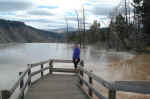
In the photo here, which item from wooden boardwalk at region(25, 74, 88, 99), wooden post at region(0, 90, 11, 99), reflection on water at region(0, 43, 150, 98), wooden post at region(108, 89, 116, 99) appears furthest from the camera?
reflection on water at region(0, 43, 150, 98)

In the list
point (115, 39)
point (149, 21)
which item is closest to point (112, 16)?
point (115, 39)

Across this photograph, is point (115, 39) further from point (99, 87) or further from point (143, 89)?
point (143, 89)

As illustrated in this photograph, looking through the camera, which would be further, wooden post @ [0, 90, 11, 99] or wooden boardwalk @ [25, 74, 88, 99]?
wooden boardwalk @ [25, 74, 88, 99]

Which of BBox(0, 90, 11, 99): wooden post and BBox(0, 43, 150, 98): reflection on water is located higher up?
BBox(0, 90, 11, 99): wooden post

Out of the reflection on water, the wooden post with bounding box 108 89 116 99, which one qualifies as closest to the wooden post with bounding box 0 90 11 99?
the wooden post with bounding box 108 89 116 99

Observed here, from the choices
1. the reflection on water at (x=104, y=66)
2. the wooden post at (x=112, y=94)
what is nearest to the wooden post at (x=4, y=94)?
the wooden post at (x=112, y=94)

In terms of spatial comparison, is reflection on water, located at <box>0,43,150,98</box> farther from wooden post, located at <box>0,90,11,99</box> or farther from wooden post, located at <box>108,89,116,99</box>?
wooden post, located at <box>108,89,116,99</box>

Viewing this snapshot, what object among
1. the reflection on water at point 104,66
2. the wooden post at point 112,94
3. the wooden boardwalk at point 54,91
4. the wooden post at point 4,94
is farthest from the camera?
the reflection on water at point 104,66

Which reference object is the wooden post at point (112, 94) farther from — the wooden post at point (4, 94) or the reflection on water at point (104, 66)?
the reflection on water at point (104, 66)

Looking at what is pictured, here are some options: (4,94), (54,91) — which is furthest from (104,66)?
(4,94)

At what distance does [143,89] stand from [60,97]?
3334 mm

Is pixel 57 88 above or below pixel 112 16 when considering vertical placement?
below

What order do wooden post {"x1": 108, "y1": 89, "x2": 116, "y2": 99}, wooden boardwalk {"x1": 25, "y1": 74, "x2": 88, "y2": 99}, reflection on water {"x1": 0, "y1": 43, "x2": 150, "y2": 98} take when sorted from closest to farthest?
wooden post {"x1": 108, "y1": 89, "x2": 116, "y2": 99} < wooden boardwalk {"x1": 25, "y1": 74, "x2": 88, "y2": 99} < reflection on water {"x1": 0, "y1": 43, "x2": 150, "y2": 98}

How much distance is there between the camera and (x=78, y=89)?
24.2ft
